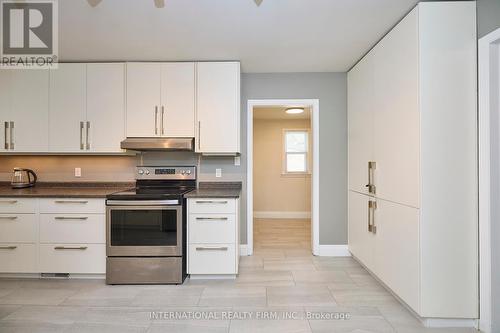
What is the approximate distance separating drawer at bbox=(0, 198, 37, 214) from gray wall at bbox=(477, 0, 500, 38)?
420 centimetres

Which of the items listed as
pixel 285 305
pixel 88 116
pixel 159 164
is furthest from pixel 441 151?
pixel 88 116

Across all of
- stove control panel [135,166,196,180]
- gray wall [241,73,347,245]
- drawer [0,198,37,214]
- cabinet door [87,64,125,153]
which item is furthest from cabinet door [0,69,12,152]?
gray wall [241,73,347,245]

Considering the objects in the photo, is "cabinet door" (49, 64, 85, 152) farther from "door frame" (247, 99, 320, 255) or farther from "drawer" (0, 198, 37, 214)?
"door frame" (247, 99, 320, 255)

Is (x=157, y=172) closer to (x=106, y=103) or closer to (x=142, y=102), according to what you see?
(x=142, y=102)

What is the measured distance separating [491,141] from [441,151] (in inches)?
11.6

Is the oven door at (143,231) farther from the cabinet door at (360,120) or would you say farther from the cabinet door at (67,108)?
the cabinet door at (360,120)

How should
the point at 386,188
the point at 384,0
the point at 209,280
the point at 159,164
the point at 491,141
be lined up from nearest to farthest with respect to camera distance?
the point at 491,141, the point at 384,0, the point at 386,188, the point at 209,280, the point at 159,164

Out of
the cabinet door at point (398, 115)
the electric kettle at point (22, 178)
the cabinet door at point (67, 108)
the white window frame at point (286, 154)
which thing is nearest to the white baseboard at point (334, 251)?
the cabinet door at point (398, 115)

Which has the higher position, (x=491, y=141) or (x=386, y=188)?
(x=491, y=141)

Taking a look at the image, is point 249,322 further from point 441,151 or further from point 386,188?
point 441,151

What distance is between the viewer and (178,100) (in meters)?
3.24

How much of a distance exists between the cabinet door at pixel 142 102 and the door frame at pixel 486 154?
2.98m

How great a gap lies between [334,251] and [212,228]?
178 centimetres

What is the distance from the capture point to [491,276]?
6.35ft
